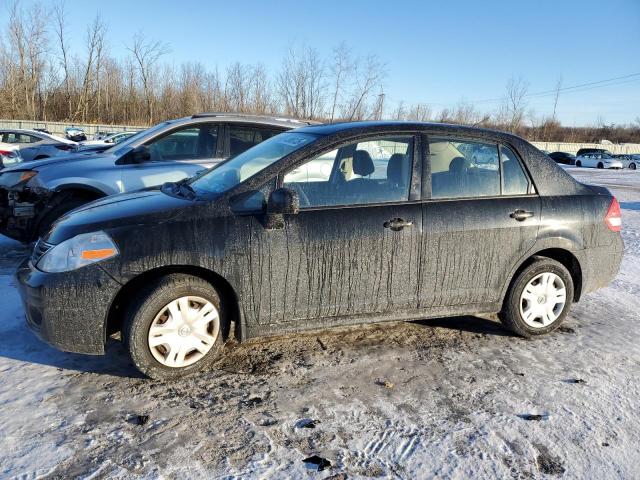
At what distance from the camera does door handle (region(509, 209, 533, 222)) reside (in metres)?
3.91

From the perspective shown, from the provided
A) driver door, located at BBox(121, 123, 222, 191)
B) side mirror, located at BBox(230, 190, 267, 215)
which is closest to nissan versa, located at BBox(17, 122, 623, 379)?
side mirror, located at BBox(230, 190, 267, 215)

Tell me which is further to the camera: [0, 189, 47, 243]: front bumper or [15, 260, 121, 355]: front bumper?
[0, 189, 47, 243]: front bumper

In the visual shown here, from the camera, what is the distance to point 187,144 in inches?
250

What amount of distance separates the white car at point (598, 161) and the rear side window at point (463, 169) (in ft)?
137

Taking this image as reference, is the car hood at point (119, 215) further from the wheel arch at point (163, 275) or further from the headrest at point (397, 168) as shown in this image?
the headrest at point (397, 168)

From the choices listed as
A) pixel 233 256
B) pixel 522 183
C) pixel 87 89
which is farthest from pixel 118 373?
pixel 87 89

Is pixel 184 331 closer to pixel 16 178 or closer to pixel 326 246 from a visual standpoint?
pixel 326 246

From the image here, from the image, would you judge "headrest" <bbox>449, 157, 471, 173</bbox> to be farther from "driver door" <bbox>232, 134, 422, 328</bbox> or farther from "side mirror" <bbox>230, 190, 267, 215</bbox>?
"side mirror" <bbox>230, 190, 267, 215</bbox>

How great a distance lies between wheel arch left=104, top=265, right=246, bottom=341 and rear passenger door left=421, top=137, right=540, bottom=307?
136 cm

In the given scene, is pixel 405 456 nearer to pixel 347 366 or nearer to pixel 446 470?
pixel 446 470

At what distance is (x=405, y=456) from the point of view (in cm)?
258

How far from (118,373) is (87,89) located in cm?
5454

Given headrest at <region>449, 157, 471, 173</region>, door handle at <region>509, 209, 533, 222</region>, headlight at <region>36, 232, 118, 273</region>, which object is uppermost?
headrest at <region>449, 157, 471, 173</region>

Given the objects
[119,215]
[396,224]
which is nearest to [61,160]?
[119,215]
